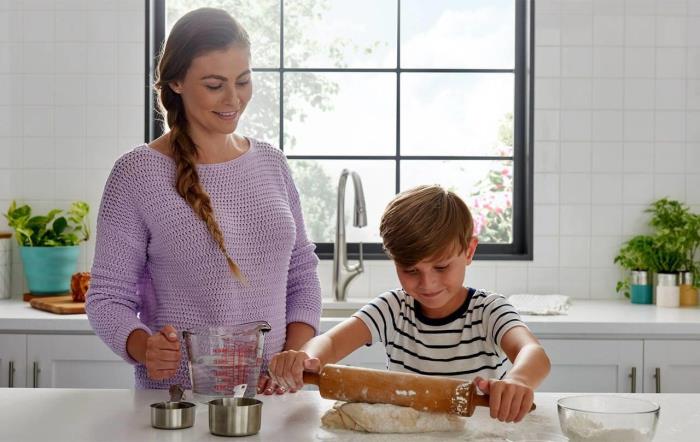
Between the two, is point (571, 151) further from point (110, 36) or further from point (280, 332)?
point (280, 332)

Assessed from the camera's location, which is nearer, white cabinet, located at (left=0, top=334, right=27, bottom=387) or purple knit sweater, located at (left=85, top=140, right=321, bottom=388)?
purple knit sweater, located at (left=85, top=140, right=321, bottom=388)

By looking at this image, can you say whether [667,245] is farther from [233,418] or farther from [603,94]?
[233,418]

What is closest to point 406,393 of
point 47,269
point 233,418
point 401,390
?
point 401,390

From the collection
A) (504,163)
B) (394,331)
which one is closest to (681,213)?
(504,163)

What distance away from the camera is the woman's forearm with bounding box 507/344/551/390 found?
148 cm

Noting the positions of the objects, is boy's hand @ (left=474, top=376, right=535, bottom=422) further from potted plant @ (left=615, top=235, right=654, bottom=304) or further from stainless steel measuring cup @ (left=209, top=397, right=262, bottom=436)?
potted plant @ (left=615, top=235, right=654, bottom=304)

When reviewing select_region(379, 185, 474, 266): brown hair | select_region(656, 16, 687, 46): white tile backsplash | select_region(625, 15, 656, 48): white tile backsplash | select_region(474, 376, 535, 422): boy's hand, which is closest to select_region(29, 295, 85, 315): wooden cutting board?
select_region(379, 185, 474, 266): brown hair

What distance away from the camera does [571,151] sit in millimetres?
3512

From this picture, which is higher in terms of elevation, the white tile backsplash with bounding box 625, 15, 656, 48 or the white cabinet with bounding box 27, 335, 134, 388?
the white tile backsplash with bounding box 625, 15, 656, 48

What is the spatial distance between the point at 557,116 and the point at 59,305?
189cm

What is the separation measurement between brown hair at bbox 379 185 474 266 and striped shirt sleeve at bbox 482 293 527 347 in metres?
0.14

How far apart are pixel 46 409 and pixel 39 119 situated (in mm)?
2203

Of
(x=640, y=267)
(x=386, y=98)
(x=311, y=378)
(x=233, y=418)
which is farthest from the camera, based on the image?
(x=386, y=98)

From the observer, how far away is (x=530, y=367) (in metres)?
1.51
